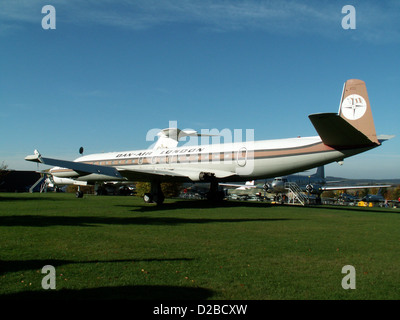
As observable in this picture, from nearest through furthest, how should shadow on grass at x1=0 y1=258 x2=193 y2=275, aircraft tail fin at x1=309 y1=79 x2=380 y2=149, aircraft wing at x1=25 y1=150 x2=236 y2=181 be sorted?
shadow on grass at x1=0 y1=258 x2=193 y2=275 < aircraft tail fin at x1=309 y1=79 x2=380 y2=149 < aircraft wing at x1=25 y1=150 x2=236 y2=181

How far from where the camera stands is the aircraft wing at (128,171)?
19.5m

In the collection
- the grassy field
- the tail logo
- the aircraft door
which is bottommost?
the grassy field

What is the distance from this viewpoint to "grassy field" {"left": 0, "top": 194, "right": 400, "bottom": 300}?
5.52 m

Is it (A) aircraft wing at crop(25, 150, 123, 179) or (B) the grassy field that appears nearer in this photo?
(B) the grassy field

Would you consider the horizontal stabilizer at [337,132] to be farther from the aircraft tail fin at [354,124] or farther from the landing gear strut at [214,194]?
the landing gear strut at [214,194]

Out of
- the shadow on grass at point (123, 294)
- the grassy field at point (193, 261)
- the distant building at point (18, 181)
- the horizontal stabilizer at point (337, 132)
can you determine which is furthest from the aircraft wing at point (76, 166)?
the distant building at point (18, 181)

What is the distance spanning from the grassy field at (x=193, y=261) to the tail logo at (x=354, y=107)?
815 cm

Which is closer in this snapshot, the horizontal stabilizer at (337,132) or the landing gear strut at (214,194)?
the horizontal stabilizer at (337,132)

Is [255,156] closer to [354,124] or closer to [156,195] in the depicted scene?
[354,124]

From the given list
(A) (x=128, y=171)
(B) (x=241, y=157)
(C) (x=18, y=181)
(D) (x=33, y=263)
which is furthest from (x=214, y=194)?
(C) (x=18, y=181)

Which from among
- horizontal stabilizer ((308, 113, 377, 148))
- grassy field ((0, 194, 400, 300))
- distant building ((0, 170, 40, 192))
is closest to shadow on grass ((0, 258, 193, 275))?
grassy field ((0, 194, 400, 300))

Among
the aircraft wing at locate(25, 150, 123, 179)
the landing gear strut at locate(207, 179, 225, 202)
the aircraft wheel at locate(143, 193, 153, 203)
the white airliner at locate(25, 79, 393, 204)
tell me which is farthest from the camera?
the landing gear strut at locate(207, 179, 225, 202)

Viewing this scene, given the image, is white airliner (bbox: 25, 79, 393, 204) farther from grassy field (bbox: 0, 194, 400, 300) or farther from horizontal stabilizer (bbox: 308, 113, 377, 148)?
grassy field (bbox: 0, 194, 400, 300)
